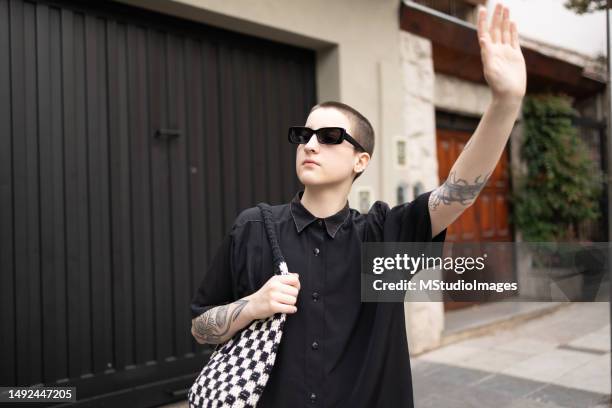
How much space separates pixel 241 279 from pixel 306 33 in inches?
131

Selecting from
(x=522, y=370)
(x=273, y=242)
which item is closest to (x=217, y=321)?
(x=273, y=242)

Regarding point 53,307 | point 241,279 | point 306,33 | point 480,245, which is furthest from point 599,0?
point 53,307

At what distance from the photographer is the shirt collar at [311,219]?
1847 millimetres

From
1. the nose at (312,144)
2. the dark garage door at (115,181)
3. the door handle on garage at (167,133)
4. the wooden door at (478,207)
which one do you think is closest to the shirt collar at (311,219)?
the nose at (312,144)

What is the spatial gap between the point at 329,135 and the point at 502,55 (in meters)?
0.64

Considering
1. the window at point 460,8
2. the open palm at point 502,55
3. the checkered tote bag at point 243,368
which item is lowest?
the checkered tote bag at point 243,368

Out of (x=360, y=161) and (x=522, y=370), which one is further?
(x=522, y=370)

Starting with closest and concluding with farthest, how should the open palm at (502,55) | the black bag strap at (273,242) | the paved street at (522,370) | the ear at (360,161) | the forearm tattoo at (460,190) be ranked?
the open palm at (502,55)
the forearm tattoo at (460,190)
the black bag strap at (273,242)
the ear at (360,161)
the paved street at (522,370)

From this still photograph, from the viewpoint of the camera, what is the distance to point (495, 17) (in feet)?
4.70

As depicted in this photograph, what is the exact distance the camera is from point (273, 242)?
5.85 ft

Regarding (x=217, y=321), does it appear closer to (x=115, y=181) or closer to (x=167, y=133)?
(x=115, y=181)

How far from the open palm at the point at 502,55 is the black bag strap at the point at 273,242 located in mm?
828

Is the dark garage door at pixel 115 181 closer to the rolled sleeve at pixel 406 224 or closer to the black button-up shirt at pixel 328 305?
the black button-up shirt at pixel 328 305

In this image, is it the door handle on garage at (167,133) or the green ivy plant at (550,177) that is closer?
the door handle on garage at (167,133)
